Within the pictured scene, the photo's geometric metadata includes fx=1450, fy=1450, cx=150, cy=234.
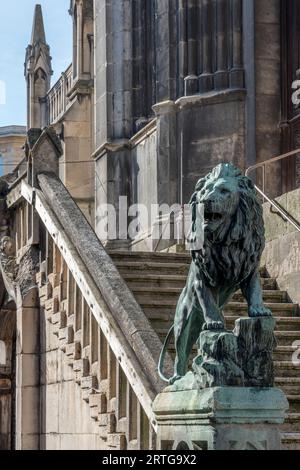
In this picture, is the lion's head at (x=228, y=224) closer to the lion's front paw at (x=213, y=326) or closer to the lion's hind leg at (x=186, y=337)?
the lion's front paw at (x=213, y=326)

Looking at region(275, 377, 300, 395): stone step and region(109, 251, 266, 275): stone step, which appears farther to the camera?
region(109, 251, 266, 275): stone step

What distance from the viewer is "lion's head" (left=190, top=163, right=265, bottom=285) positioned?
866cm

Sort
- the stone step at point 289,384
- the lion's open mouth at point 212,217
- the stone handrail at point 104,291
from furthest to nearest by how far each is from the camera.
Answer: the stone step at point 289,384
the stone handrail at point 104,291
the lion's open mouth at point 212,217

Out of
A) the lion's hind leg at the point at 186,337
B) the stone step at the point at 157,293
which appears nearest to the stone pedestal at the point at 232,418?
the lion's hind leg at the point at 186,337

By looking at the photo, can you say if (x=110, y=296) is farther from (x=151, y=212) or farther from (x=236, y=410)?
(x=151, y=212)

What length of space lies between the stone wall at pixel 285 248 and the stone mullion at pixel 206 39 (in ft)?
11.8

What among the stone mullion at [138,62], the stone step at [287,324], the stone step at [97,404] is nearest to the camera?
the stone step at [97,404]

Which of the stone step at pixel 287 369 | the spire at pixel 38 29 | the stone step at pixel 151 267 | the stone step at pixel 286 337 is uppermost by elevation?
the spire at pixel 38 29

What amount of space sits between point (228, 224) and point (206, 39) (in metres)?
11.2

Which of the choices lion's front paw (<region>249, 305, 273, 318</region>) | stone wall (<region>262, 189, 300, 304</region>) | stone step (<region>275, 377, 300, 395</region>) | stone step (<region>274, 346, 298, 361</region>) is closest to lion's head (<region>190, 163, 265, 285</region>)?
lion's front paw (<region>249, 305, 273, 318</region>)

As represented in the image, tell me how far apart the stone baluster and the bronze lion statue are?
414 inches

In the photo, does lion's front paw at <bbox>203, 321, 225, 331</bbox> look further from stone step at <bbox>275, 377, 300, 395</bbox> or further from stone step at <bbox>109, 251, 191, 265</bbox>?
stone step at <bbox>109, 251, 191, 265</bbox>

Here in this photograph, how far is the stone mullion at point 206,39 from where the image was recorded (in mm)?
19438
